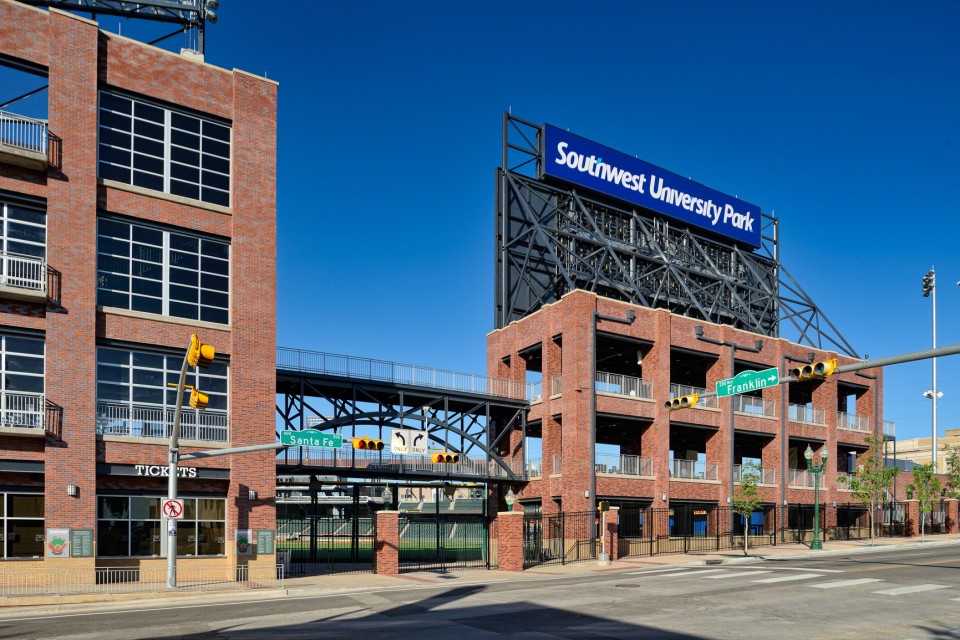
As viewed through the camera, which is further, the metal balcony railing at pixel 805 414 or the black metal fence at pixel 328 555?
the metal balcony railing at pixel 805 414

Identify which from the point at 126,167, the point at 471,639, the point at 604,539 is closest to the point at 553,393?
the point at 604,539

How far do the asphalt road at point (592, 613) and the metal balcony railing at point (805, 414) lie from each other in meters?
26.4

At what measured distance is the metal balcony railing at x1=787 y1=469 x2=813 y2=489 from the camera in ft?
182

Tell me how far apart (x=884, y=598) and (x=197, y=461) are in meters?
21.8

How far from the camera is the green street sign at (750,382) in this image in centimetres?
2692

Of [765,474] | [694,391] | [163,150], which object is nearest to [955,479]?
[765,474]

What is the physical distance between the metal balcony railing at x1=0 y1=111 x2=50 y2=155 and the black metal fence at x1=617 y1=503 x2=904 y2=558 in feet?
101

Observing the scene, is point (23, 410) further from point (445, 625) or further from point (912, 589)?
point (912, 589)

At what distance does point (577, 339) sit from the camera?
4572 centimetres

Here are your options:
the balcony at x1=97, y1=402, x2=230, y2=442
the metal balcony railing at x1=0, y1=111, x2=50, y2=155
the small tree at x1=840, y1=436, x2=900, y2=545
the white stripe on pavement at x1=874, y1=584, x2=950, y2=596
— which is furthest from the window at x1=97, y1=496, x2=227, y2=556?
the small tree at x1=840, y1=436, x2=900, y2=545

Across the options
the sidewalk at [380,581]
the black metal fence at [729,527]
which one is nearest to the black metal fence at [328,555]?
the sidewalk at [380,581]

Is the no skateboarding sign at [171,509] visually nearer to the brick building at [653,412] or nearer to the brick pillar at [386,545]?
the brick pillar at [386,545]

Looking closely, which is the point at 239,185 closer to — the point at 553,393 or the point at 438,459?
the point at 438,459

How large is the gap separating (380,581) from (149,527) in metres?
7.97
